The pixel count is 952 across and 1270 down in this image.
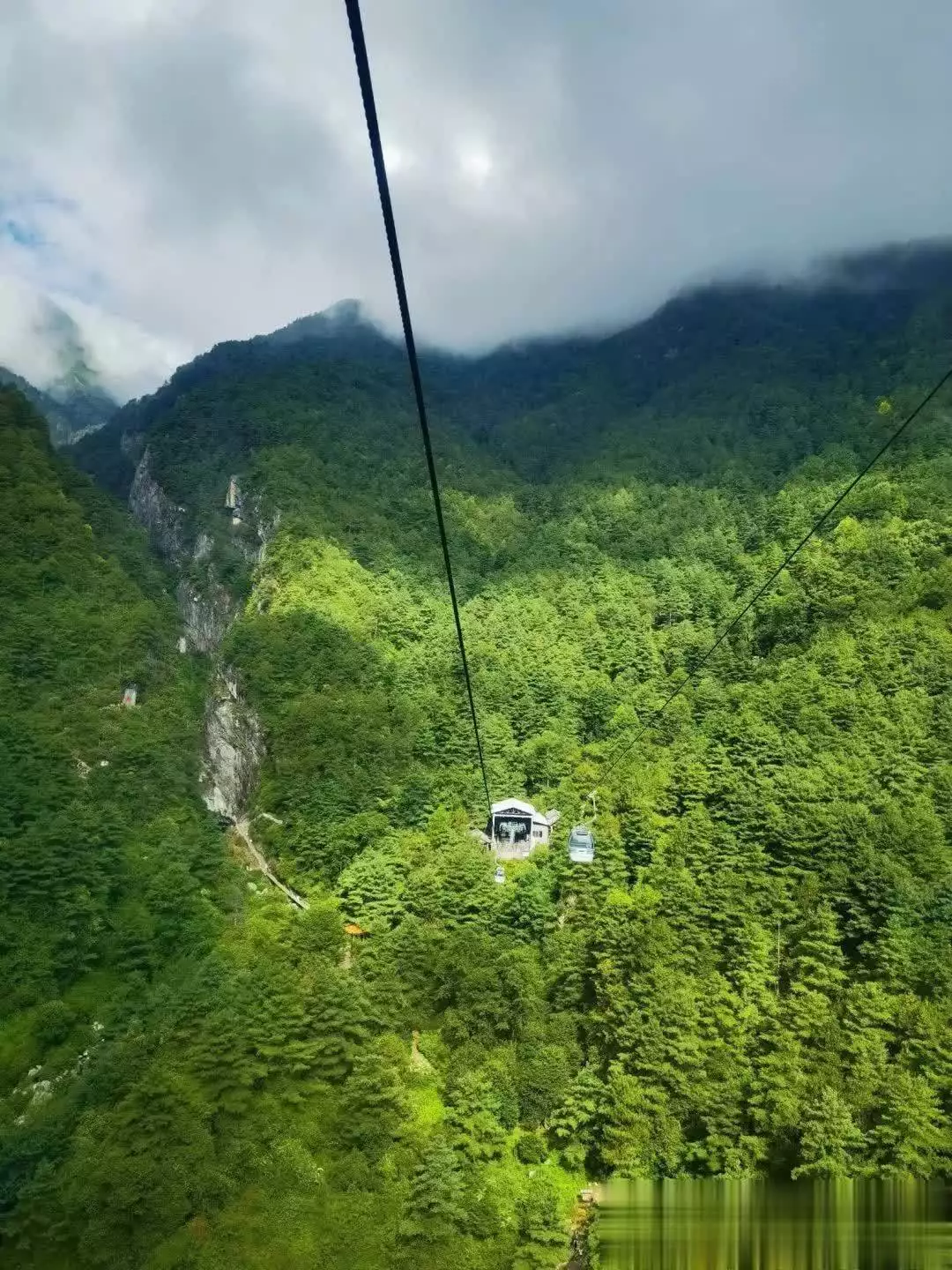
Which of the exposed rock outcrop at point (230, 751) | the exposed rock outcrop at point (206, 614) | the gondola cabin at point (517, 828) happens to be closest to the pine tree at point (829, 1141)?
the gondola cabin at point (517, 828)

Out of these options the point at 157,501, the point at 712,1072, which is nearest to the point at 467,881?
the point at 712,1072

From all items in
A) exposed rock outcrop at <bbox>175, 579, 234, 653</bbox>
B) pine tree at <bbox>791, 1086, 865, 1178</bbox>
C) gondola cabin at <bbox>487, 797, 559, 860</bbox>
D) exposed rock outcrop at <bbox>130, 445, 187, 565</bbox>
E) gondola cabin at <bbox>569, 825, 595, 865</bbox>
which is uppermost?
exposed rock outcrop at <bbox>130, 445, 187, 565</bbox>

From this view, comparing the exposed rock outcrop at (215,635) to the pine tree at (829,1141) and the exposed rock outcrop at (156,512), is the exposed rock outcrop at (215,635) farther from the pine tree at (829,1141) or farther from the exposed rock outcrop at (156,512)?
the pine tree at (829,1141)

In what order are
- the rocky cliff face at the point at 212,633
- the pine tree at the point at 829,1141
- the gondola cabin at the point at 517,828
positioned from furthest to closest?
the rocky cliff face at the point at 212,633 < the gondola cabin at the point at 517,828 < the pine tree at the point at 829,1141

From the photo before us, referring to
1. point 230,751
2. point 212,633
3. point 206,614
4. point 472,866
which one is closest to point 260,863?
point 230,751

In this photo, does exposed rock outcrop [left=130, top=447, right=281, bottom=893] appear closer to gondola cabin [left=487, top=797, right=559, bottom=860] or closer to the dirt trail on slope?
the dirt trail on slope

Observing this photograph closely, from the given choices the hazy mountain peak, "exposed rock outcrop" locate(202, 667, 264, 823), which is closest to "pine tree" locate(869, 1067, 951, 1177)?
"exposed rock outcrop" locate(202, 667, 264, 823)

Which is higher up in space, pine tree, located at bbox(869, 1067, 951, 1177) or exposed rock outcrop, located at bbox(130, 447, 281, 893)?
exposed rock outcrop, located at bbox(130, 447, 281, 893)

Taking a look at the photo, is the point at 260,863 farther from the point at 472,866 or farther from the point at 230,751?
the point at 472,866
